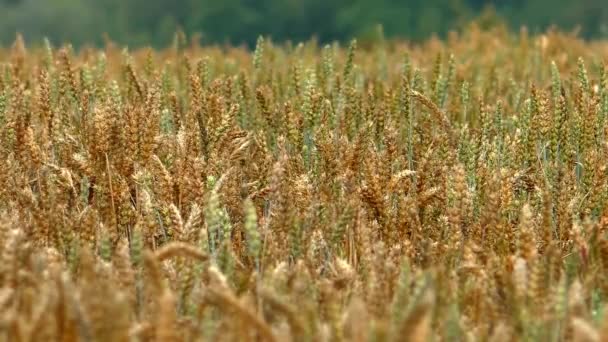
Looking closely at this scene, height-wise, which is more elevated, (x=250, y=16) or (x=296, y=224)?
(x=250, y=16)

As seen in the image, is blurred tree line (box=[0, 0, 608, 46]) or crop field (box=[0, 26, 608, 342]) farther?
blurred tree line (box=[0, 0, 608, 46])

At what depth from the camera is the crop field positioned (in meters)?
1.59

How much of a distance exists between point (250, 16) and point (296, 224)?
9715cm

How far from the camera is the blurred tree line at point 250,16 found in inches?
3693

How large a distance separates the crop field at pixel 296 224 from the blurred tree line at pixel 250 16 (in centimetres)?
8561

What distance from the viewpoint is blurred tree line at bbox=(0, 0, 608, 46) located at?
93812 millimetres

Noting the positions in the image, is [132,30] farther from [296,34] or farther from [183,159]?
[183,159]

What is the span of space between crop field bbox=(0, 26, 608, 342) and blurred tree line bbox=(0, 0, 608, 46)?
3370 inches

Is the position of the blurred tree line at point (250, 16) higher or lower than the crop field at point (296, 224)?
higher

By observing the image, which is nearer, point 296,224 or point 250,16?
point 296,224

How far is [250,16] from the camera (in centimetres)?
9794

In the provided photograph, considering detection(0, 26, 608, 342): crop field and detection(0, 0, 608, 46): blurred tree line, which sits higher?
detection(0, 0, 608, 46): blurred tree line

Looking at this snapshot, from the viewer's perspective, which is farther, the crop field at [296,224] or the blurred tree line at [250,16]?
the blurred tree line at [250,16]

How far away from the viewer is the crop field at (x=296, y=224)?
5.21 ft
